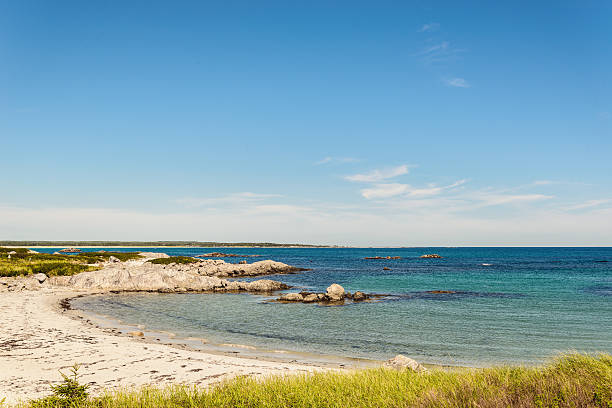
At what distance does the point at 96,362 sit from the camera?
1386 centimetres

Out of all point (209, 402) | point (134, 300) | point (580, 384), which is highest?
point (580, 384)

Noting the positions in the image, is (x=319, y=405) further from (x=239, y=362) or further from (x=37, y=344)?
(x=37, y=344)

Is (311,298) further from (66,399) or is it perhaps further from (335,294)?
(66,399)

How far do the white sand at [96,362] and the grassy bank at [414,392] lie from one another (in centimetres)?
367

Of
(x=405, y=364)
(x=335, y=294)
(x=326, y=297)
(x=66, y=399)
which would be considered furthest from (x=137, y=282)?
(x=66, y=399)

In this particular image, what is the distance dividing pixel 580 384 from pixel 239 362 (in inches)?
452

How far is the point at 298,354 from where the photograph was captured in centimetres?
1767

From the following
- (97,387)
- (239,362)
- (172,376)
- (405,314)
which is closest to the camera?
(97,387)

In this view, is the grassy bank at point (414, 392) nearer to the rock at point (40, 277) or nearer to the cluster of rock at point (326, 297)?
the cluster of rock at point (326, 297)

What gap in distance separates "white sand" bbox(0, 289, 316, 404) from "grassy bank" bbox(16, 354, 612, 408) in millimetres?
3667

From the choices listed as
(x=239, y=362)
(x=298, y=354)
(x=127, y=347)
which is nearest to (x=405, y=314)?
(x=298, y=354)

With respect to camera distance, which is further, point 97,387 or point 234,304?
point 234,304

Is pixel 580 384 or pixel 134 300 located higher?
pixel 580 384

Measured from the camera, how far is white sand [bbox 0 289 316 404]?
37.9ft
